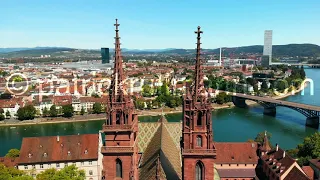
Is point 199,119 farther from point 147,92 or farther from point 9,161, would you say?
point 147,92

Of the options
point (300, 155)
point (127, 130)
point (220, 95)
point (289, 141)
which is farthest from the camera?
point (220, 95)

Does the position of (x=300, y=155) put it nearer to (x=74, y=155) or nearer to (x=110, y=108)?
(x=74, y=155)

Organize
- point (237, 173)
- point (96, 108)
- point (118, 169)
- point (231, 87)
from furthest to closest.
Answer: point (231, 87), point (96, 108), point (237, 173), point (118, 169)

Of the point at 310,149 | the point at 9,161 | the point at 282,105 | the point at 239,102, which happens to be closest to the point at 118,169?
the point at 9,161

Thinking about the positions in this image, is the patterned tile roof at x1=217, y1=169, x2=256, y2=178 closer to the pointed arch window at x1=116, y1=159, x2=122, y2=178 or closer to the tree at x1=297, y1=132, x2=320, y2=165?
the tree at x1=297, y1=132, x2=320, y2=165

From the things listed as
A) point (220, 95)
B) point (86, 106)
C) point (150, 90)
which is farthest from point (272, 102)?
point (86, 106)

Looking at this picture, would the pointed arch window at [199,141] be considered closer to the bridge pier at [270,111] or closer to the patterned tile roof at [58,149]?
the patterned tile roof at [58,149]

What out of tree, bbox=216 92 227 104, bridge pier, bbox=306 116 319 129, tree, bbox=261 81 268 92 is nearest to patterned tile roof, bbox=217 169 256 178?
bridge pier, bbox=306 116 319 129
